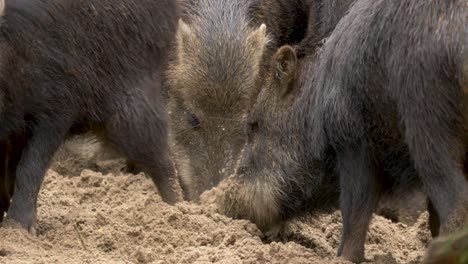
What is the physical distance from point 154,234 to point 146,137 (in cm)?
85

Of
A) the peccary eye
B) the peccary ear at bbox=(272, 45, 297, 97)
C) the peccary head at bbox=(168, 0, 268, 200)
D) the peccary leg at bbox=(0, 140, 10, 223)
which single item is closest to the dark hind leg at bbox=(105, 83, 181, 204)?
the peccary leg at bbox=(0, 140, 10, 223)

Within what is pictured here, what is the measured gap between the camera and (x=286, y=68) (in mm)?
6781

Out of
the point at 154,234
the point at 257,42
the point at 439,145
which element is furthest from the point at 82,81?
the point at 257,42

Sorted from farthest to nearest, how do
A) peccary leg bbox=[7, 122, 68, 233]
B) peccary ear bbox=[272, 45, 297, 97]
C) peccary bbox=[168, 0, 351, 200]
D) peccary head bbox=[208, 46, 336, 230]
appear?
peccary bbox=[168, 0, 351, 200], peccary ear bbox=[272, 45, 297, 97], peccary head bbox=[208, 46, 336, 230], peccary leg bbox=[7, 122, 68, 233]

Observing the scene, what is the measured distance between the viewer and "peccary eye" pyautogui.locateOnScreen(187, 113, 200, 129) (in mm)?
9055

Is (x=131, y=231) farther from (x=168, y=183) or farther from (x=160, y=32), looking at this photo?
(x=160, y=32)

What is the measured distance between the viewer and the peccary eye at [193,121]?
9055 millimetres

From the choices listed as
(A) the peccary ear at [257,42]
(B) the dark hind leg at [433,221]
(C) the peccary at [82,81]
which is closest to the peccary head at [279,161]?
(C) the peccary at [82,81]

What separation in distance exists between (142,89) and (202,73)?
2.19 meters

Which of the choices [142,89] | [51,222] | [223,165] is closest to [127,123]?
[142,89]

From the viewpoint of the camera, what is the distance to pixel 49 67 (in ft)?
21.3

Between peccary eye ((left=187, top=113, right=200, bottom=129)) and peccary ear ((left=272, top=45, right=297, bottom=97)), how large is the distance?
2.32 meters

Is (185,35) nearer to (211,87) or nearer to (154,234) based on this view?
(211,87)

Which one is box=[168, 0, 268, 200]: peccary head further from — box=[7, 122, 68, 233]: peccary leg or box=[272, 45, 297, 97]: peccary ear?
box=[7, 122, 68, 233]: peccary leg
